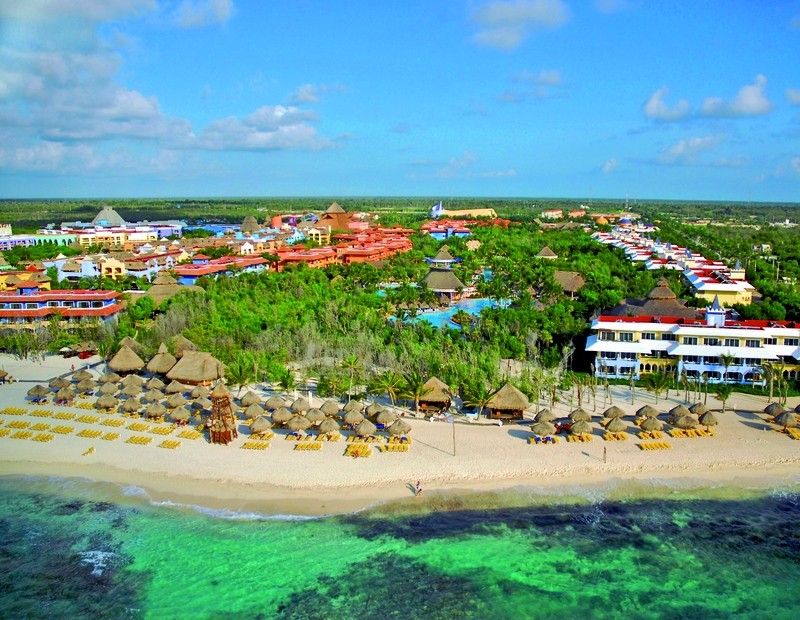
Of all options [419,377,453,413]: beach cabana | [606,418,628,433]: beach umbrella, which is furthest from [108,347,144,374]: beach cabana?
[606,418,628,433]: beach umbrella

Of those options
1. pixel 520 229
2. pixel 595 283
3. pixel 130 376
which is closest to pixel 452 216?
pixel 520 229


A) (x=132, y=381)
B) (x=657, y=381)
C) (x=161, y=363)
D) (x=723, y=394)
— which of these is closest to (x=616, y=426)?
(x=657, y=381)

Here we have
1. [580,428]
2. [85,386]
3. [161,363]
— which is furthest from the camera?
[161,363]

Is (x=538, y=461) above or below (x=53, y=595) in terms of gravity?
above

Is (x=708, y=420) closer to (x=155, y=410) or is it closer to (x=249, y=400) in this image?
(x=249, y=400)

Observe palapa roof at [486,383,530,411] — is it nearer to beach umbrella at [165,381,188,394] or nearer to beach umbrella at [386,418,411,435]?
beach umbrella at [386,418,411,435]

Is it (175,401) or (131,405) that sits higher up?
(175,401)

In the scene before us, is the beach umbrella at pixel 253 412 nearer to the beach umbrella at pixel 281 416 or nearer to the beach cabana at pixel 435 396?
the beach umbrella at pixel 281 416

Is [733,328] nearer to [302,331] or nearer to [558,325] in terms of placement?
[558,325]
